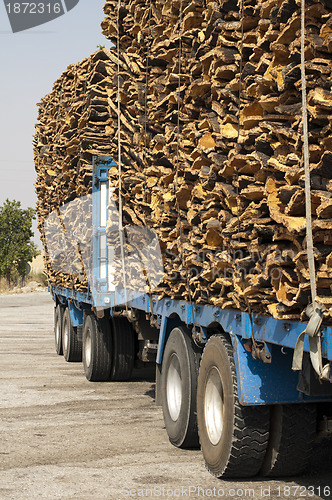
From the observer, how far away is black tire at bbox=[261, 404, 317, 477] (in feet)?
17.7

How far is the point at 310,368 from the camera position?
14.5 feet

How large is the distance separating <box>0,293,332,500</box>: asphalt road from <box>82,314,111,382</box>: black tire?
0.59 ft

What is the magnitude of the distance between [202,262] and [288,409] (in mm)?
1412

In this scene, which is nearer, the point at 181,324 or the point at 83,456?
the point at 83,456

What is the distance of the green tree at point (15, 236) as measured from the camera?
53.2 meters

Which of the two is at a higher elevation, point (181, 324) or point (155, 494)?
point (181, 324)

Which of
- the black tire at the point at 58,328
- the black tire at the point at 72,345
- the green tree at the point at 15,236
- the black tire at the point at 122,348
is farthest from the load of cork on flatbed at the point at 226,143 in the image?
the green tree at the point at 15,236

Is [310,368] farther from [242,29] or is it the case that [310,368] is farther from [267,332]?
[242,29]

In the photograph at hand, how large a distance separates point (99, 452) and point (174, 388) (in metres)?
0.92

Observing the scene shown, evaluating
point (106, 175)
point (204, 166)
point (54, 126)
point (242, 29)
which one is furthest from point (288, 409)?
point (54, 126)

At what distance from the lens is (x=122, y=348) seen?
11.0 meters

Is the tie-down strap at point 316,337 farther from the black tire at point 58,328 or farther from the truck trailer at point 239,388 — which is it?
the black tire at point 58,328

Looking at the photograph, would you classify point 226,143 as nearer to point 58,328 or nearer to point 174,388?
point 174,388

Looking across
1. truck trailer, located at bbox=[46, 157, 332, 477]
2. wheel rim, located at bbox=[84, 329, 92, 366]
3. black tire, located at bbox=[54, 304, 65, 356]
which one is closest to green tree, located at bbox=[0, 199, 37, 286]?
black tire, located at bbox=[54, 304, 65, 356]
